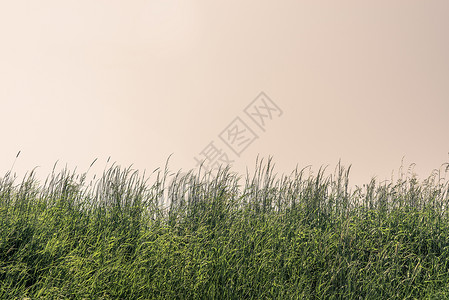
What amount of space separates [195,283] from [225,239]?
0.77 meters

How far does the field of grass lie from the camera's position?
161 inches

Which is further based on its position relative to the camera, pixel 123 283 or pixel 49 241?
pixel 49 241

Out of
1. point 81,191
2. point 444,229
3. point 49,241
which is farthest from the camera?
point 81,191

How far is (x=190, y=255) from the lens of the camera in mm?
4453

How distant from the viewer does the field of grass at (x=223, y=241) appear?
161 inches

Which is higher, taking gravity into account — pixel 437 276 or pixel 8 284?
pixel 437 276

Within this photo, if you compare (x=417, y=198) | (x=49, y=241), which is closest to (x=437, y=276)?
(x=417, y=198)

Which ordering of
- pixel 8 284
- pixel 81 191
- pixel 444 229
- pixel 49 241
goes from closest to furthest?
pixel 8 284, pixel 49 241, pixel 444 229, pixel 81 191

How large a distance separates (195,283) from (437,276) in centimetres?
243

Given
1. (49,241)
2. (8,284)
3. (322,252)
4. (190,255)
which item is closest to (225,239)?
(190,255)

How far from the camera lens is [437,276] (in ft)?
15.0

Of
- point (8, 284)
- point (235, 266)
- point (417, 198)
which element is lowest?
point (8, 284)

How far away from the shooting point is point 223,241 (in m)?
4.66

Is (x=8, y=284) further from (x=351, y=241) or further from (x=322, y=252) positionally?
(x=351, y=241)
